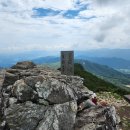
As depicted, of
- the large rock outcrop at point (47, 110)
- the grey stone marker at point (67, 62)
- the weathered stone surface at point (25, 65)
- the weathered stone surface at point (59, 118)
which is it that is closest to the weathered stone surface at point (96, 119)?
the large rock outcrop at point (47, 110)

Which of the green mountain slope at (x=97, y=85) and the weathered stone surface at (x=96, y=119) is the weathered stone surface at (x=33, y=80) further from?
the green mountain slope at (x=97, y=85)

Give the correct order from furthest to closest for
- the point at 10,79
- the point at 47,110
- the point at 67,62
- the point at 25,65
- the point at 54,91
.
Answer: the point at 67,62 < the point at 25,65 < the point at 10,79 < the point at 54,91 < the point at 47,110

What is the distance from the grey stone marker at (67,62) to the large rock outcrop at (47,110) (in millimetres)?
10436

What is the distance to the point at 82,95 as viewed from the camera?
1950 centimetres

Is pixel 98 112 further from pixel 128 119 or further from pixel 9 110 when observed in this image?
pixel 128 119

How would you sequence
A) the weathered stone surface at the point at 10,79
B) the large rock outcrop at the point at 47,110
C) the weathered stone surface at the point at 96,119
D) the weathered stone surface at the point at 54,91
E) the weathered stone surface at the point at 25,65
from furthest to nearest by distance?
Result: the weathered stone surface at the point at 25,65
the weathered stone surface at the point at 10,79
the weathered stone surface at the point at 54,91
the weathered stone surface at the point at 96,119
the large rock outcrop at the point at 47,110

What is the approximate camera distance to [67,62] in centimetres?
2905

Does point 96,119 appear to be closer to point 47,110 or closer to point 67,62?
point 47,110

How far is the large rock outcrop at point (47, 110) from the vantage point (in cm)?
1617

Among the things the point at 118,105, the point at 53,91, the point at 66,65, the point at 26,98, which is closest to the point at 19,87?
the point at 26,98

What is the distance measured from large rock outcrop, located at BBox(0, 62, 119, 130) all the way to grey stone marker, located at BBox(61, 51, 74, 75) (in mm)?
10436

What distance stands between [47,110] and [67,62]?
1286 cm

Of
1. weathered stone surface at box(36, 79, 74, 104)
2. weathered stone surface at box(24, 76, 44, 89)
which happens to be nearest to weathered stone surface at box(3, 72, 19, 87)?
weathered stone surface at box(24, 76, 44, 89)

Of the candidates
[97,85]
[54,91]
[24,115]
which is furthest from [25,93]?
[97,85]
